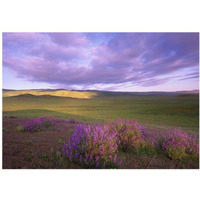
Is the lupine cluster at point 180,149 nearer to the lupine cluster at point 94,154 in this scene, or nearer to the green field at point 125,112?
the lupine cluster at point 94,154

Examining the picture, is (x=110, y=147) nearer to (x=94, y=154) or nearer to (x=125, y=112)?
(x=94, y=154)

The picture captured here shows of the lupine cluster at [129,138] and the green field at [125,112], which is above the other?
the lupine cluster at [129,138]

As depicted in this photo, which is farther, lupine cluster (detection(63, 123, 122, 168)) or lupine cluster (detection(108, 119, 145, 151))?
lupine cluster (detection(108, 119, 145, 151))

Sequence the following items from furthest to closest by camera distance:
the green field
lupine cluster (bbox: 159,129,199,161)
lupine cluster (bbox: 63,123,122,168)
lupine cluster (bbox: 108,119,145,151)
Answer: the green field, lupine cluster (bbox: 108,119,145,151), lupine cluster (bbox: 159,129,199,161), lupine cluster (bbox: 63,123,122,168)

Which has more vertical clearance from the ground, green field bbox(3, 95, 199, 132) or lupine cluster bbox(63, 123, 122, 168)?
lupine cluster bbox(63, 123, 122, 168)

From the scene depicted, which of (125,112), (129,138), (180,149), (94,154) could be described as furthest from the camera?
(125,112)

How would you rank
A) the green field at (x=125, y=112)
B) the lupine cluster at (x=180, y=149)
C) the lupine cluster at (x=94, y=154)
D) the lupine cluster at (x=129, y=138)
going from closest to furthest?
the lupine cluster at (x=94, y=154) < the lupine cluster at (x=180, y=149) < the lupine cluster at (x=129, y=138) < the green field at (x=125, y=112)

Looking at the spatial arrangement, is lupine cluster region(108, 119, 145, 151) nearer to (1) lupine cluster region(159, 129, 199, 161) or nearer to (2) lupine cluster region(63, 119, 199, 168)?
(2) lupine cluster region(63, 119, 199, 168)

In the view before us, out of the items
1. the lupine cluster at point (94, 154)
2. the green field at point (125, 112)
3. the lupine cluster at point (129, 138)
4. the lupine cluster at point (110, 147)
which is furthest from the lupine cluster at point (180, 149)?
the green field at point (125, 112)

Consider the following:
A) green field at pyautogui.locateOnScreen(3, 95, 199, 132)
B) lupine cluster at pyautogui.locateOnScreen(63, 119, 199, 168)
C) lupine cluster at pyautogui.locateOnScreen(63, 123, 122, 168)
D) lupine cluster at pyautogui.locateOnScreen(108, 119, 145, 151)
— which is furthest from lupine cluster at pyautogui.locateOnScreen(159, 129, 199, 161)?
green field at pyautogui.locateOnScreen(3, 95, 199, 132)

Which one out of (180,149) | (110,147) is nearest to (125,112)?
(180,149)

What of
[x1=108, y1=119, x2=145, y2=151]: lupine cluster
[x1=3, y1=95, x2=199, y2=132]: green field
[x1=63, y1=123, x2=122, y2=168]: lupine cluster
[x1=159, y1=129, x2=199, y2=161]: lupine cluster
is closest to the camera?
[x1=63, y1=123, x2=122, y2=168]: lupine cluster
